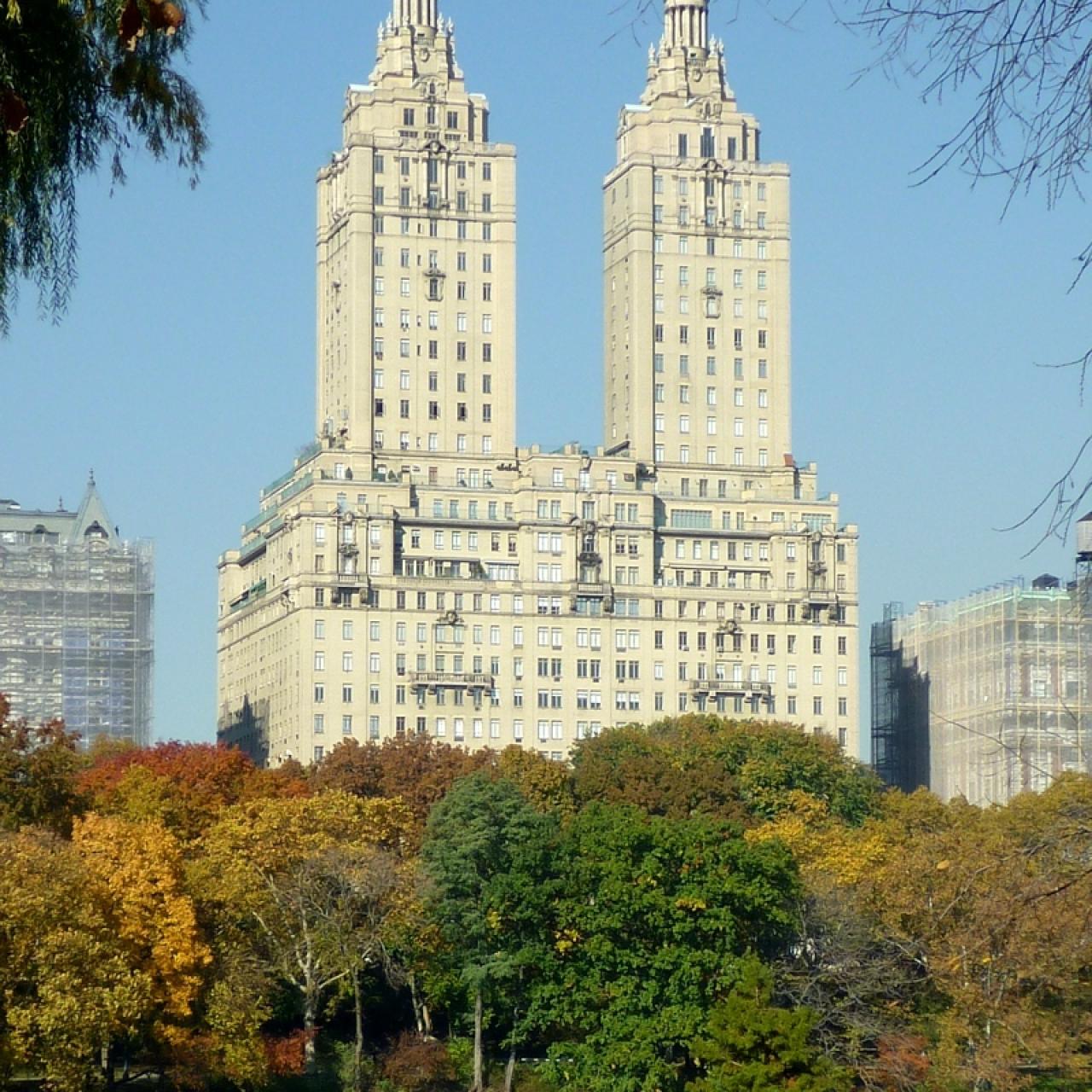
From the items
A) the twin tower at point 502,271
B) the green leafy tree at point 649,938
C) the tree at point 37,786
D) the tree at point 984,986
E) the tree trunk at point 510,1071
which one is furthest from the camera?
the twin tower at point 502,271

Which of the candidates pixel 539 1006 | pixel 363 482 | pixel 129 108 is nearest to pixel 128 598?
pixel 363 482

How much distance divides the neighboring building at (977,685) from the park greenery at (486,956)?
241ft

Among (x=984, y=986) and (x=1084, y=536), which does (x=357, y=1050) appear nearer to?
(x=984, y=986)

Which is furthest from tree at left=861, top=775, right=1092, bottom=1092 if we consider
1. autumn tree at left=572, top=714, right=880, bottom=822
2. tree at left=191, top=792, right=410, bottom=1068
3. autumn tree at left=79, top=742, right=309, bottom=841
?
autumn tree at left=79, top=742, right=309, bottom=841

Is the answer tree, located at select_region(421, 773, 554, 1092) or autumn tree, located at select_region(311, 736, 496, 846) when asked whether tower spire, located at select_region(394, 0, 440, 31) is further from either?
tree, located at select_region(421, 773, 554, 1092)

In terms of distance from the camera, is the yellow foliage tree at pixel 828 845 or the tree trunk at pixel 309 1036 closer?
the tree trunk at pixel 309 1036

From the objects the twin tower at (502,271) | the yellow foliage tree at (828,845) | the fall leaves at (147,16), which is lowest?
the yellow foliage tree at (828,845)

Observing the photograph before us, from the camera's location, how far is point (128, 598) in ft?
644

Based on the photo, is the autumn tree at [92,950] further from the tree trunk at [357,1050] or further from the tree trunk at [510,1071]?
the tree trunk at [510,1071]

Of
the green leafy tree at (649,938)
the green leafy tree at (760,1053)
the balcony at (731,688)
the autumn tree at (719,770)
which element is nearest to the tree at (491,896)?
the green leafy tree at (649,938)

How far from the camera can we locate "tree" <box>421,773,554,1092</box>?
3415 inches

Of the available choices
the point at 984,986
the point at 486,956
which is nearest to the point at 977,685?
the point at 486,956

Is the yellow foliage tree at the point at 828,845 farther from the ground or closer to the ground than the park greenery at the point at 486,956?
farther from the ground

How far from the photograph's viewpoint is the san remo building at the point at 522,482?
17912 centimetres
